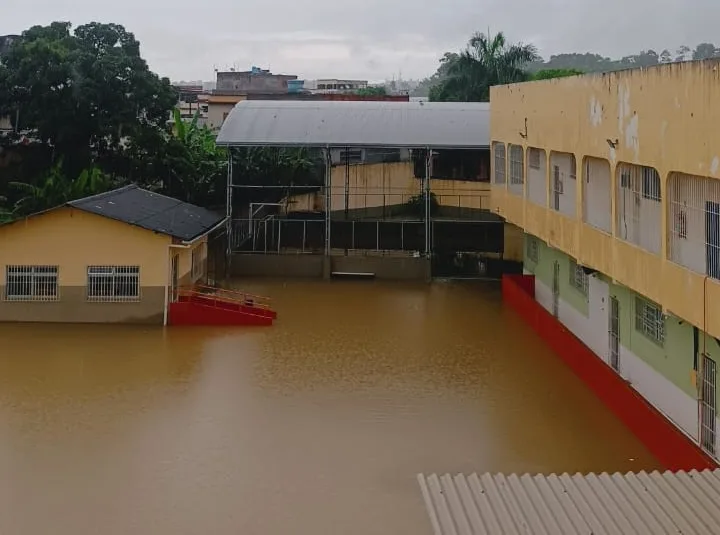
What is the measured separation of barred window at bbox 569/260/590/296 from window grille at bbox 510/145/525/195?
368cm

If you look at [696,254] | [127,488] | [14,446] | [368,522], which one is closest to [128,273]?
[14,446]

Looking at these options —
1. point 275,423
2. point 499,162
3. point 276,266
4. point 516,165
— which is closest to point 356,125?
point 276,266

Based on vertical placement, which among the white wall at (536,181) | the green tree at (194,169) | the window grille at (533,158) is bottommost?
the white wall at (536,181)

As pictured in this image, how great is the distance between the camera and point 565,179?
62.3ft

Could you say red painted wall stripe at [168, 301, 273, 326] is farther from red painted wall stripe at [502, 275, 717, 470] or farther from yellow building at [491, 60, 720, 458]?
yellow building at [491, 60, 720, 458]

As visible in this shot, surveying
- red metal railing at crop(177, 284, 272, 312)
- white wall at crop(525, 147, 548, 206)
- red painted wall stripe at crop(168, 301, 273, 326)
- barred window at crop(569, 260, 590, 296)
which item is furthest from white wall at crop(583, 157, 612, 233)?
red metal railing at crop(177, 284, 272, 312)

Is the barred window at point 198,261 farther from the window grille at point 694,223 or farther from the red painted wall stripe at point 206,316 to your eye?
the window grille at point 694,223

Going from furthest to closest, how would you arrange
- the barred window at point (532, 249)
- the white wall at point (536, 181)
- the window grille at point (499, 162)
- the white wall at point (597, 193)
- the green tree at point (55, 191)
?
the green tree at point (55, 191), the window grille at point (499, 162), the barred window at point (532, 249), the white wall at point (536, 181), the white wall at point (597, 193)

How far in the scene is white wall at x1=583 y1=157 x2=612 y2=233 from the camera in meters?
16.0

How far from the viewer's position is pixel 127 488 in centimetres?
1130

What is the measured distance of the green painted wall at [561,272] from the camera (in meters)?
18.8

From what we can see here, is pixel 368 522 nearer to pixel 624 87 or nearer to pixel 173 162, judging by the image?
pixel 624 87

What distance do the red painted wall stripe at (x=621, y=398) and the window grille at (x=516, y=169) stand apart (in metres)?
2.95

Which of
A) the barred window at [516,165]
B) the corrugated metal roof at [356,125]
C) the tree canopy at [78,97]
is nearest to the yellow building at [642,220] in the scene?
the barred window at [516,165]
